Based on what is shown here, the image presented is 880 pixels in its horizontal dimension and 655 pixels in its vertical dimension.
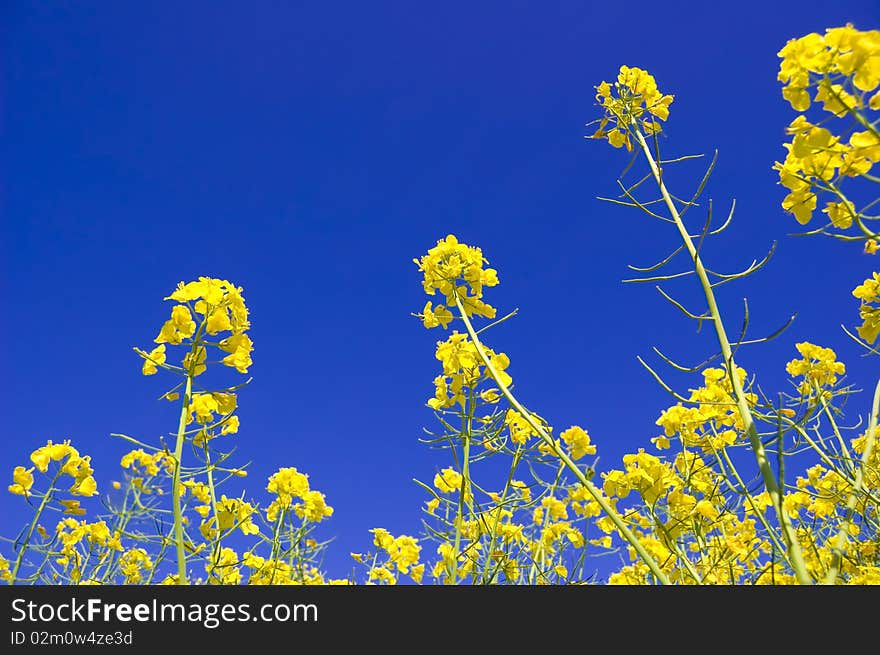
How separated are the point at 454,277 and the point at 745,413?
1.39 meters

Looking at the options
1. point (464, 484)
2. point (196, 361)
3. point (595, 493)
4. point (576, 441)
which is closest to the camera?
point (595, 493)

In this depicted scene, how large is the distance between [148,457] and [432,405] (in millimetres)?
3492

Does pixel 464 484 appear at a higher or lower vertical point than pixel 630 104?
lower

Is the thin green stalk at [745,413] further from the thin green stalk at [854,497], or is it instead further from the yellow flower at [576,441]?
the yellow flower at [576,441]

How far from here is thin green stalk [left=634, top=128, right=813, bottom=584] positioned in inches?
52.2

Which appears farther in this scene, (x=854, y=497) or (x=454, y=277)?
(x=454, y=277)

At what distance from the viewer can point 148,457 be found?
16.4 feet

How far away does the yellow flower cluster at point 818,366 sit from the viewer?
297cm

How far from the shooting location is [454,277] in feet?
8.44

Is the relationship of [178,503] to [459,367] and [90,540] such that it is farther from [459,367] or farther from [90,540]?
[90,540]

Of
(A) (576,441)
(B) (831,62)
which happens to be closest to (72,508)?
(A) (576,441)

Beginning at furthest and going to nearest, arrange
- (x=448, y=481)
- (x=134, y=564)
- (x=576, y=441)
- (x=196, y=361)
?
1. (x=134, y=564)
2. (x=448, y=481)
3. (x=576, y=441)
4. (x=196, y=361)
